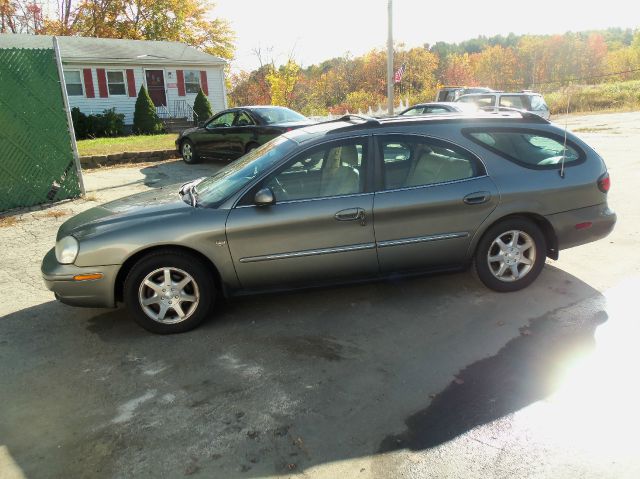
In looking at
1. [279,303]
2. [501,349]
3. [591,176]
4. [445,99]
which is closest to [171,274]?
[279,303]

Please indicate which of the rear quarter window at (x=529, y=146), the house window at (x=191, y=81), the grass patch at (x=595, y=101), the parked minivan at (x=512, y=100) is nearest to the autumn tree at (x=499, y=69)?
the grass patch at (x=595, y=101)

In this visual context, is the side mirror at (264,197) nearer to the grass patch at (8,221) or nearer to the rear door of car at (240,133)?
the grass patch at (8,221)

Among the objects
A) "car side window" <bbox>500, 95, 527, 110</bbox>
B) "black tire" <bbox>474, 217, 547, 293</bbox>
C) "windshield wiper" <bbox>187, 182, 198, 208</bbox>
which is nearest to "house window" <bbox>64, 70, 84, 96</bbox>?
"car side window" <bbox>500, 95, 527, 110</bbox>

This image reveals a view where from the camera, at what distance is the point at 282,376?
11.2 feet

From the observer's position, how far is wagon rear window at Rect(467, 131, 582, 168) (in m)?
4.49

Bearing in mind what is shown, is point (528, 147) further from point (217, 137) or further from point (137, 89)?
point (137, 89)

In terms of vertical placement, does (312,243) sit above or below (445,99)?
below

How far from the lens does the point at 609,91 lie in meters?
36.5

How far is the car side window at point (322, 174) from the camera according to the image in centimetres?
413

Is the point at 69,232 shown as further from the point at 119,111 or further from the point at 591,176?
the point at 119,111

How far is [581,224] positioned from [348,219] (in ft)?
7.01

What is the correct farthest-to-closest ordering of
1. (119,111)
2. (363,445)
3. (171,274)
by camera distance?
(119,111) → (171,274) → (363,445)

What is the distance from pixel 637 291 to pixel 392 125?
2.56 metres

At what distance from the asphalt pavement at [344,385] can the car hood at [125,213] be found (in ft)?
2.71
